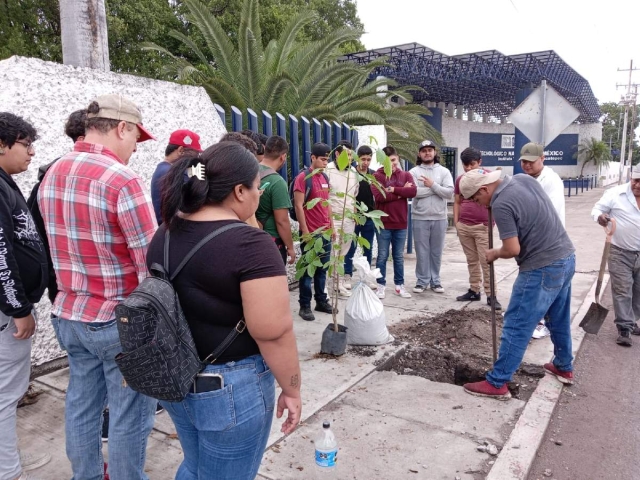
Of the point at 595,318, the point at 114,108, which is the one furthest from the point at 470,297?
the point at 114,108

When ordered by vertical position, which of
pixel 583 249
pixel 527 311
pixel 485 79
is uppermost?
pixel 485 79

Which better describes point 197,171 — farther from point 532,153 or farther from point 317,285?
point 317,285

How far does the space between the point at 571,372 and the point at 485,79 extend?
26440 mm

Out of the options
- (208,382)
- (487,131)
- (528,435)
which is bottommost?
(528,435)

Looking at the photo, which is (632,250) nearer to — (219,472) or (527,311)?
(527,311)

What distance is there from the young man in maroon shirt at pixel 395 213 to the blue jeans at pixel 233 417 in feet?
15.5

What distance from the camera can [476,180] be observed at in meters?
3.56

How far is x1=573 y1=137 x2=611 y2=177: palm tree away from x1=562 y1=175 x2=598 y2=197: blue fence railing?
1.27m

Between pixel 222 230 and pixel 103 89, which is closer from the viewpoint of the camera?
pixel 222 230

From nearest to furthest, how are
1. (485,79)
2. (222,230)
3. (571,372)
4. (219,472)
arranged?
(222,230) < (219,472) < (571,372) < (485,79)

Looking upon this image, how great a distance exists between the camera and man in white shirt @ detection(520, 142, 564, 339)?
4527 millimetres

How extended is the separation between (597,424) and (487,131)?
36.8 meters

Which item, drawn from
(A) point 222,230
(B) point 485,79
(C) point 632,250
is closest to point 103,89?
(A) point 222,230

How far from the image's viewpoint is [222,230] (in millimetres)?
1570
